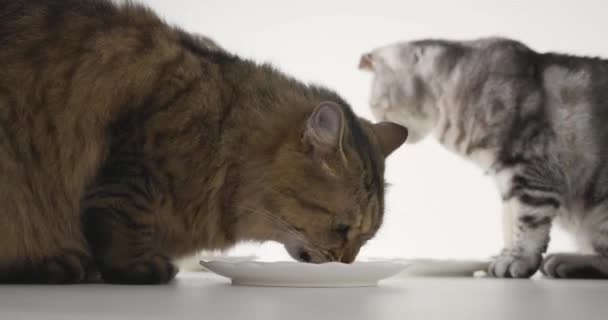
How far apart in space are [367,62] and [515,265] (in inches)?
44.2

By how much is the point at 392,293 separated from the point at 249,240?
1.54 feet

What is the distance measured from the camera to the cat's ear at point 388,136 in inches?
81.7

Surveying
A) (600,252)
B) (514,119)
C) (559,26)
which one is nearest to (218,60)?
(514,119)

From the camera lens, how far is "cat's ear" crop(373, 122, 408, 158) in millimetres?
2076

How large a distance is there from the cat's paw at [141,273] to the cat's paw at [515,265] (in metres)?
1.26

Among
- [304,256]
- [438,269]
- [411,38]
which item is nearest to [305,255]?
[304,256]

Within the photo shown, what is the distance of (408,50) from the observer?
10.1 feet

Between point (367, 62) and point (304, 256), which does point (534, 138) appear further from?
point (304, 256)

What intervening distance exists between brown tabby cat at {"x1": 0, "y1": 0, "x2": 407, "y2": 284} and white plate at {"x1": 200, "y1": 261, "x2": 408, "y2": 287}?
0.11 metres

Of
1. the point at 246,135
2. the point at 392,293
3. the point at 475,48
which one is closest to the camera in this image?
the point at 392,293

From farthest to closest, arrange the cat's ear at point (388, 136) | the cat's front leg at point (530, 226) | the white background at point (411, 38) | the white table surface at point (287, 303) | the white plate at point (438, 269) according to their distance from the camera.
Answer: the white background at point (411, 38)
the cat's front leg at point (530, 226)
the white plate at point (438, 269)
the cat's ear at point (388, 136)
the white table surface at point (287, 303)

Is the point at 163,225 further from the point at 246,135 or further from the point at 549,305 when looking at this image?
the point at 549,305

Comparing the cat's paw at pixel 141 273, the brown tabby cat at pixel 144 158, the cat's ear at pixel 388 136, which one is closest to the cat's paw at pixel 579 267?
the cat's ear at pixel 388 136

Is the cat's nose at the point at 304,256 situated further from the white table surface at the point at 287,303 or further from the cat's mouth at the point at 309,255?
the white table surface at the point at 287,303
